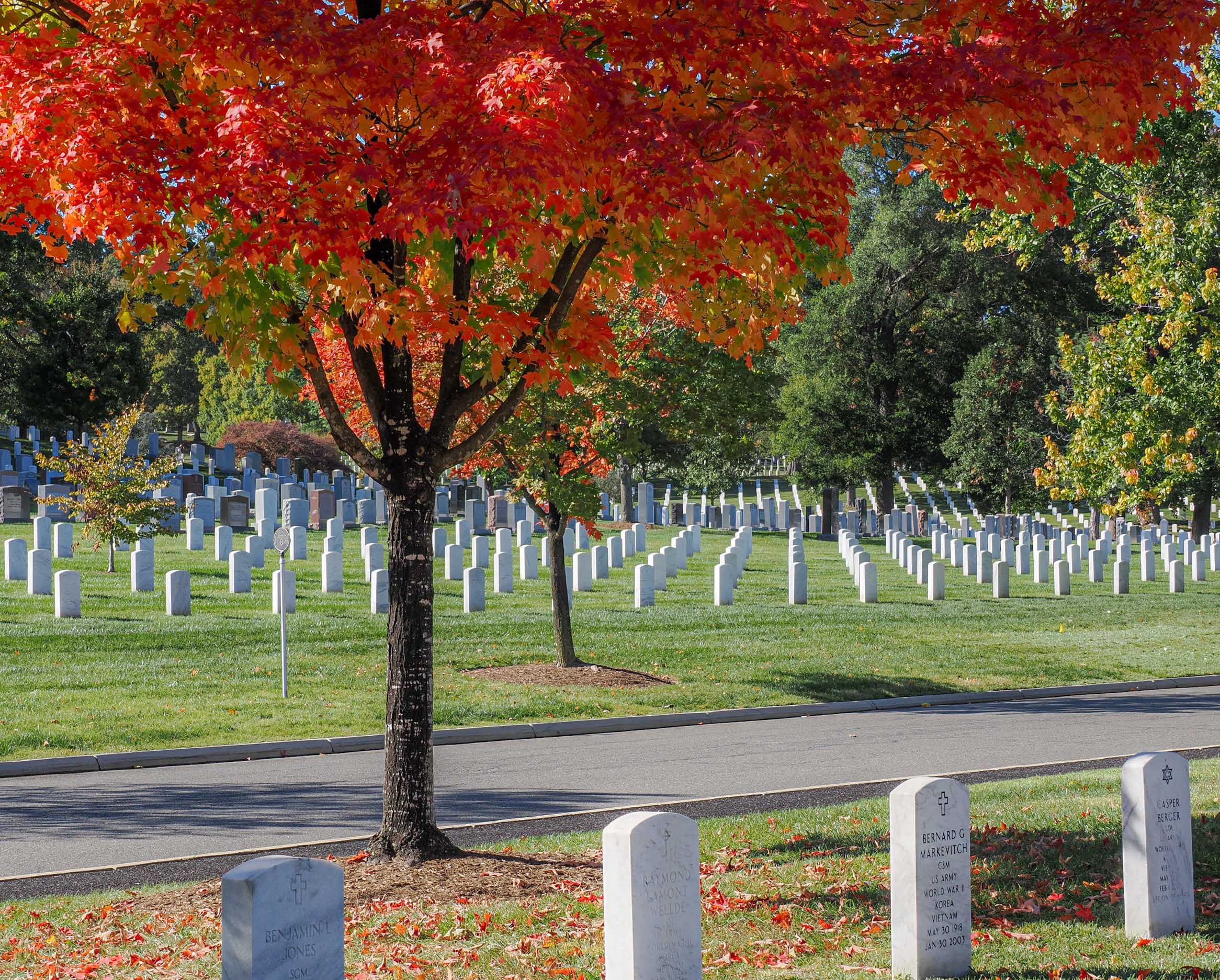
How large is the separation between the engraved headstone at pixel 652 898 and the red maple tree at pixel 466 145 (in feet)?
9.79

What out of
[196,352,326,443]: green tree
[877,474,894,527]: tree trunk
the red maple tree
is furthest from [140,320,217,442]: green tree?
the red maple tree

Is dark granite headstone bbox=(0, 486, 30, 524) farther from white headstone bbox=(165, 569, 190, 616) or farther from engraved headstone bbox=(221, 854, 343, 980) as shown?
engraved headstone bbox=(221, 854, 343, 980)

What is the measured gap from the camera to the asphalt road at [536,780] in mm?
8961

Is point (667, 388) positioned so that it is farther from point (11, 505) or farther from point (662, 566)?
point (11, 505)

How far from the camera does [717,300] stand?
9086mm

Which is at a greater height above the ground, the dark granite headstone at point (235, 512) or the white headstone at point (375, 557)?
the dark granite headstone at point (235, 512)

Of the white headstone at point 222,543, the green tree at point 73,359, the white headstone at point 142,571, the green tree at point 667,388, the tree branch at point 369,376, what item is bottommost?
the white headstone at point 142,571

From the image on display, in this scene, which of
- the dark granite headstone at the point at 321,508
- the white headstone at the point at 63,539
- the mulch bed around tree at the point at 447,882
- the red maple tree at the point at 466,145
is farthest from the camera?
the dark granite headstone at the point at 321,508

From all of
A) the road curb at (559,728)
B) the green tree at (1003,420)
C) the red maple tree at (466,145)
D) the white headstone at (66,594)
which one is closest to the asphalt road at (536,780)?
the road curb at (559,728)

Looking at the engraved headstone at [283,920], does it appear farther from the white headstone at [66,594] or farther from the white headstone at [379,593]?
the white headstone at [379,593]

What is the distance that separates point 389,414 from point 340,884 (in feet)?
13.2

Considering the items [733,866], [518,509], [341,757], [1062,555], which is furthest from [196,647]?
[1062,555]

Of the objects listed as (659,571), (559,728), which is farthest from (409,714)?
(659,571)

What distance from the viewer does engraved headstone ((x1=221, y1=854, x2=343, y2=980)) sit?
4281 millimetres
